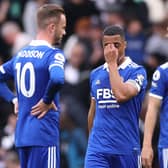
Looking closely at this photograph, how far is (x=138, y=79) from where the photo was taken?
37.1 ft

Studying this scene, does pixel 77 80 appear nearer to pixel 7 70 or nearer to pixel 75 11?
pixel 75 11

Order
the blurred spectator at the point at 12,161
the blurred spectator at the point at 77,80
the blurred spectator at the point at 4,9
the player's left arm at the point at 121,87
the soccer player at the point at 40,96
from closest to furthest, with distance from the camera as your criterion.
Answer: the player's left arm at the point at 121,87 < the soccer player at the point at 40,96 < the blurred spectator at the point at 12,161 < the blurred spectator at the point at 77,80 < the blurred spectator at the point at 4,9

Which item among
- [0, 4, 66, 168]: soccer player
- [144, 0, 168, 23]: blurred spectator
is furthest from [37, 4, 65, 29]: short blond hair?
[144, 0, 168, 23]: blurred spectator

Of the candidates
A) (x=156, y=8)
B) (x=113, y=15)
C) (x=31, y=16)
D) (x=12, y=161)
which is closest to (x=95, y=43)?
(x=113, y=15)

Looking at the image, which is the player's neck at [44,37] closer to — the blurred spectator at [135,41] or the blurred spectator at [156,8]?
the blurred spectator at [135,41]

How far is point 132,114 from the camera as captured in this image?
1138 cm

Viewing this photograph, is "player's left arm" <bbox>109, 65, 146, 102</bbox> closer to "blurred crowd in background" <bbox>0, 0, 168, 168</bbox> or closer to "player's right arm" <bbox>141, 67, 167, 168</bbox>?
"player's right arm" <bbox>141, 67, 167, 168</bbox>

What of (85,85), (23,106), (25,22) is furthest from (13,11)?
(23,106)

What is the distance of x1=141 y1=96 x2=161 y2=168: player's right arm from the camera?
11.2 meters

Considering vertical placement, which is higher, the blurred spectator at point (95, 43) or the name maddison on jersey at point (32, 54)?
the blurred spectator at point (95, 43)

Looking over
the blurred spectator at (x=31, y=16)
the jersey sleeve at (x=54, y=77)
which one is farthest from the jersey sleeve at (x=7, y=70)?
the blurred spectator at (x=31, y=16)

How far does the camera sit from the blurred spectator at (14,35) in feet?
61.7

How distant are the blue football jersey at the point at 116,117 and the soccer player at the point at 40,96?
0.51 m

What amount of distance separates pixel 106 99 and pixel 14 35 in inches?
315
